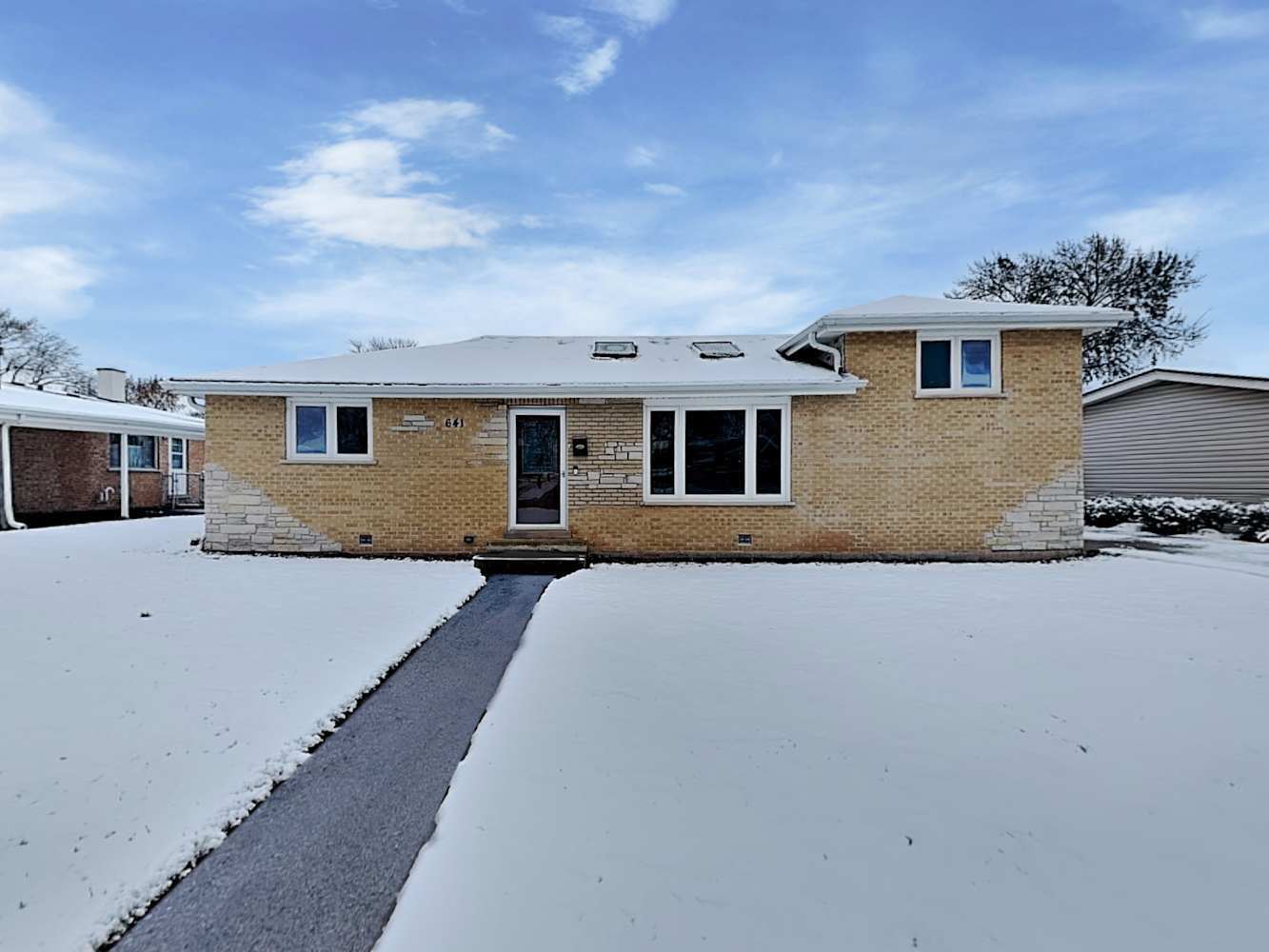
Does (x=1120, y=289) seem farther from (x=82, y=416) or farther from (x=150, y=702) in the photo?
(x=82, y=416)

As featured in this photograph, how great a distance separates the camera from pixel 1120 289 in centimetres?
2270

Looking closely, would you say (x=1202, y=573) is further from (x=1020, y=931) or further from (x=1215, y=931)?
(x=1020, y=931)

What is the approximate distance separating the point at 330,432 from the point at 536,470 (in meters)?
3.42

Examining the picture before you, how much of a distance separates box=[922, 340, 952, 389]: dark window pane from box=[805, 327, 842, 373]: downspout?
133 centimetres

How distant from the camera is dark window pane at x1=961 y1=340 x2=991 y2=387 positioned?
9.28 meters

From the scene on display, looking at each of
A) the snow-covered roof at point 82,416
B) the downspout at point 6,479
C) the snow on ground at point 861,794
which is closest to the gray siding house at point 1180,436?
the snow on ground at point 861,794

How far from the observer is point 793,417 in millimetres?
9305

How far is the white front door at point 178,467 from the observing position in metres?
18.8

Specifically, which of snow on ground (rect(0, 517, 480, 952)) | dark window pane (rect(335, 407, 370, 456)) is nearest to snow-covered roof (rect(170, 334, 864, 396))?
dark window pane (rect(335, 407, 370, 456))

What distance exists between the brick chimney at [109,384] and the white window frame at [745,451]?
2112cm

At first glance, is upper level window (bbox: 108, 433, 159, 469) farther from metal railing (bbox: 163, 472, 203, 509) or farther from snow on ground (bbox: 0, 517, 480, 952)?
snow on ground (bbox: 0, 517, 480, 952)

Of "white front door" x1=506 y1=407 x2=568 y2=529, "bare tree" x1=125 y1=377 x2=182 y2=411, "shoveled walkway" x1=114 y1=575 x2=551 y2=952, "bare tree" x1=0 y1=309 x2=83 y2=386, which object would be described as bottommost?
"shoveled walkway" x1=114 y1=575 x2=551 y2=952

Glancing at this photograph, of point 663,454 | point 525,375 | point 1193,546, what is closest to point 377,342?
point 525,375

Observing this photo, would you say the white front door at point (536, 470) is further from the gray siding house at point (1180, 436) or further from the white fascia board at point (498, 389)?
the gray siding house at point (1180, 436)
